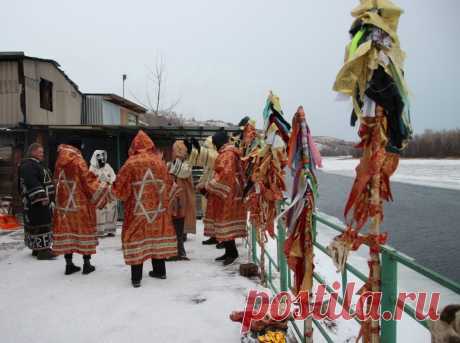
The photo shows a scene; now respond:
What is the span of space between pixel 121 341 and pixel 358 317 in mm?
2163

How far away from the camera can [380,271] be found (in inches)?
77.2

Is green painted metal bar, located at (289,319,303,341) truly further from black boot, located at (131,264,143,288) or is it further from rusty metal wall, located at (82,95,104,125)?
rusty metal wall, located at (82,95,104,125)

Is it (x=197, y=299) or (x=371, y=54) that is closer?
(x=371, y=54)

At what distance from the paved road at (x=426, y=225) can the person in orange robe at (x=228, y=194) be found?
362 centimetres

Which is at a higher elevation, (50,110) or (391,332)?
(50,110)

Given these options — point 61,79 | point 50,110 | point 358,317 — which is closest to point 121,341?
point 358,317

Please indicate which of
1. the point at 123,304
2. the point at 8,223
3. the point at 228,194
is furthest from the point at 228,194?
the point at 8,223

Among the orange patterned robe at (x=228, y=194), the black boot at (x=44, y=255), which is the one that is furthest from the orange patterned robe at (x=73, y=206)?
the orange patterned robe at (x=228, y=194)

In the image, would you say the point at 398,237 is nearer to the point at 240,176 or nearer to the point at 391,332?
the point at 240,176

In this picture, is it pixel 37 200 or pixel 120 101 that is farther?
pixel 120 101

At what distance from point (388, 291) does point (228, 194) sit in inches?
134

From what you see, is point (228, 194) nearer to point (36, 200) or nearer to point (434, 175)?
point (36, 200)

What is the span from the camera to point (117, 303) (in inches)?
164

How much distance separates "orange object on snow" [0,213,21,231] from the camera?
929 cm
